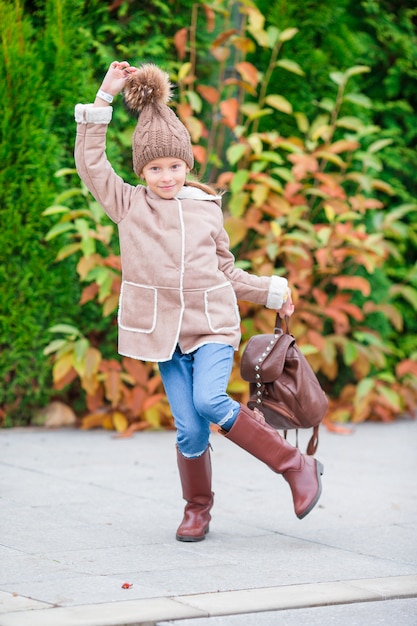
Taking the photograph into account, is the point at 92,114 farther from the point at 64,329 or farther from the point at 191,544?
the point at 64,329

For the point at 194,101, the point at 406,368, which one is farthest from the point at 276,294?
the point at 406,368

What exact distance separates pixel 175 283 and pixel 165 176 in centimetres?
42

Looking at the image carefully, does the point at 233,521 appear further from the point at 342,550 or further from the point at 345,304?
the point at 345,304

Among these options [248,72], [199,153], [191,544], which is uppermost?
[248,72]

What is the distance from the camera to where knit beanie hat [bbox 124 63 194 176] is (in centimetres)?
412

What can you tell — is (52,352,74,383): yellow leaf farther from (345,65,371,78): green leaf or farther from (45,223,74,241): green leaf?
(345,65,371,78): green leaf

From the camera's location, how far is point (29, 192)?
6.33m

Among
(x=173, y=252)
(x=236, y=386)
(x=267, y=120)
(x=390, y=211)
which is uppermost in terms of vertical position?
(x=173, y=252)

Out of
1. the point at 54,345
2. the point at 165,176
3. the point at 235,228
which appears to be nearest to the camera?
the point at 165,176

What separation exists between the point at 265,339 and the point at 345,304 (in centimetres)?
274

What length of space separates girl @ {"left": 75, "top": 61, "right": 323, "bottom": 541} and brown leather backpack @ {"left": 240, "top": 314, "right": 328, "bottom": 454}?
0.15 m

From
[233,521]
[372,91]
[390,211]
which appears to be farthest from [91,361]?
[372,91]

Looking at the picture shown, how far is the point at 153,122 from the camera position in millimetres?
4160

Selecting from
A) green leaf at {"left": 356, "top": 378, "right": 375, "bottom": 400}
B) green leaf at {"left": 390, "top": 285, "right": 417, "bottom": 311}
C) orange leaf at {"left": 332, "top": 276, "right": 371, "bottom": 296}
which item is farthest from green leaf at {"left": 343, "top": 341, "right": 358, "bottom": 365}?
green leaf at {"left": 390, "top": 285, "right": 417, "bottom": 311}
